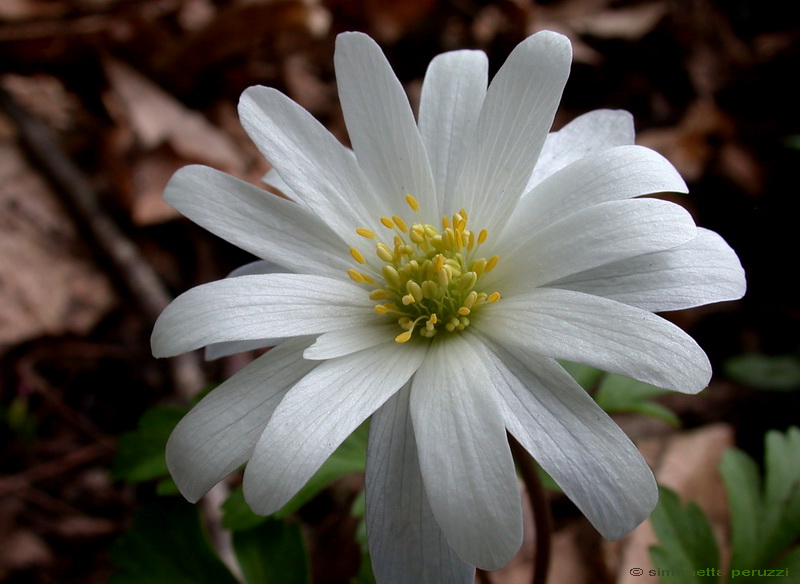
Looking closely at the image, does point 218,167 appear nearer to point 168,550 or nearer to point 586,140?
point 168,550

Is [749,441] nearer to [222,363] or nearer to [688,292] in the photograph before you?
[688,292]

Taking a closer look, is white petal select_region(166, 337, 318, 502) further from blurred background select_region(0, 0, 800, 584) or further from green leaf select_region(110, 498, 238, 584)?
green leaf select_region(110, 498, 238, 584)

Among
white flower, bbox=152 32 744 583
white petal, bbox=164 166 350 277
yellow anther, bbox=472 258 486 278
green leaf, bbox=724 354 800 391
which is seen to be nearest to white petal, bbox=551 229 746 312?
white flower, bbox=152 32 744 583

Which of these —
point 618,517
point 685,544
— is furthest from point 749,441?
point 618,517

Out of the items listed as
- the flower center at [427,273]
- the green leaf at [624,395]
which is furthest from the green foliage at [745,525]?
the flower center at [427,273]

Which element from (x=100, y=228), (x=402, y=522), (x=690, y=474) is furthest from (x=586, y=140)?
(x=100, y=228)

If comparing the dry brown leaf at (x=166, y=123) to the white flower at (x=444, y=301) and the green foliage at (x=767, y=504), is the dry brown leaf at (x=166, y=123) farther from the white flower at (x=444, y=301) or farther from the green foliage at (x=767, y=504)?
the green foliage at (x=767, y=504)
